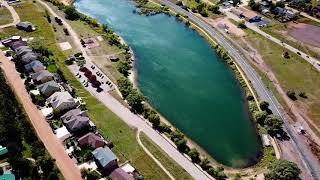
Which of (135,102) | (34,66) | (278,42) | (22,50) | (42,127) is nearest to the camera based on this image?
(42,127)

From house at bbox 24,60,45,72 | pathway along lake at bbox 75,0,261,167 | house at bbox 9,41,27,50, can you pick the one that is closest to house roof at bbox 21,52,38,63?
house at bbox 24,60,45,72

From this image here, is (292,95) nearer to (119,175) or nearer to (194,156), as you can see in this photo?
(194,156)

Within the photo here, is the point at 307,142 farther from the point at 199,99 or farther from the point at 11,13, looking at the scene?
the point at 11,13

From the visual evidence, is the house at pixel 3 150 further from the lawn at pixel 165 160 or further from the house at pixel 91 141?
the lawn at pixel 165 160

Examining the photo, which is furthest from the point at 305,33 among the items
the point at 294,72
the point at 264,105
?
the point at 264,105

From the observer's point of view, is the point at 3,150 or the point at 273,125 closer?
the point at 3,150

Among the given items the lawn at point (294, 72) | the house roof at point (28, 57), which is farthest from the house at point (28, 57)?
the lawn at point (294, 72)

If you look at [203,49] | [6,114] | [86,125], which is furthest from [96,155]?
[203,49]
